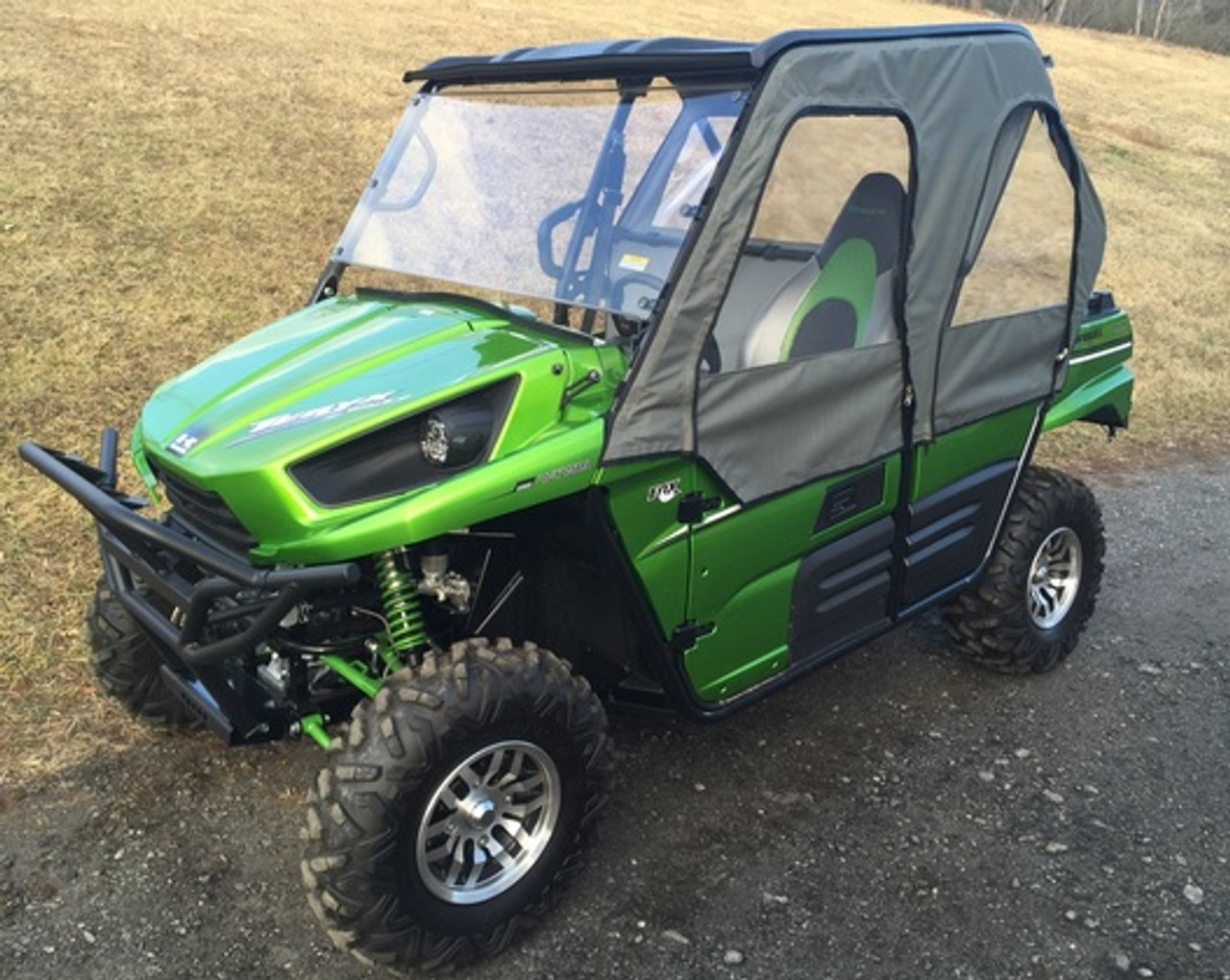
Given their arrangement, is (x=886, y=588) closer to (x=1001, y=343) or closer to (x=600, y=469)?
(x=1001, y=343)

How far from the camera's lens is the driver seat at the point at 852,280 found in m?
3.58

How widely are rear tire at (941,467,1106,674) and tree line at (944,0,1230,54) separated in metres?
32.9

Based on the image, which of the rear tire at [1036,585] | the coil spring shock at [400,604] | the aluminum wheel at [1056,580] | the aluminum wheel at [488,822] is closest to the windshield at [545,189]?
the coil spring shock at [400,604]

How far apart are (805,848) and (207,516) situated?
196 centimetres

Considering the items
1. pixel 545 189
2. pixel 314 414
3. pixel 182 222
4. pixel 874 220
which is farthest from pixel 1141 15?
pixel 314 414

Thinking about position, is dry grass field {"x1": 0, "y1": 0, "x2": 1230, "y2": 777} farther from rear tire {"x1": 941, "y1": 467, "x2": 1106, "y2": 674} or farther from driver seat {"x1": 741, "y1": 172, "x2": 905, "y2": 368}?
rear tire {"x1": 941, "y1": 467, "x2": 1106, "y2": 674}

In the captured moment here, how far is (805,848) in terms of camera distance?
362cm

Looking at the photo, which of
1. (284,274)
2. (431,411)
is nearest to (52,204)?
(284,274)

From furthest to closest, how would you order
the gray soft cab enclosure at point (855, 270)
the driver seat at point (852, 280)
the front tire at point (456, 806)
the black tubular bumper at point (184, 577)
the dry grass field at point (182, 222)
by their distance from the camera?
the dry grass field at point (182, 222) → the driver seat at point (852, 280) → the gray soft cab enclosure at point (855, 270) → the front tire at point (456, 806) → the black tubular bumper at point (184, 577)

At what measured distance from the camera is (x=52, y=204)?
354 inches

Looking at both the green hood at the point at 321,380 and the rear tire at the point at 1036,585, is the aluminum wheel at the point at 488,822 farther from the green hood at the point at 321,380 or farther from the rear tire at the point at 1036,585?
the rear tire at the point at 1036,585

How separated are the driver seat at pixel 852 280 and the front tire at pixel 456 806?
1.26 m

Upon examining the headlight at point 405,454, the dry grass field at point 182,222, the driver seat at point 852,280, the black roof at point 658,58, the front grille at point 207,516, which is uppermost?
the black roof at point 658,58

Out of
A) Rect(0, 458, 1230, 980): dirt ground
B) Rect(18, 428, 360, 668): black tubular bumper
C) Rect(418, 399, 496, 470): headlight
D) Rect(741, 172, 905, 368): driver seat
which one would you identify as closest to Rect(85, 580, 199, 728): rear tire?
Rect(0, 458, 1230, 980): dirt ground
